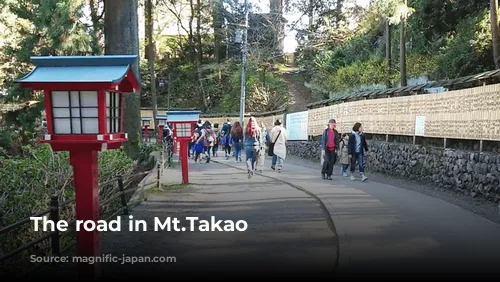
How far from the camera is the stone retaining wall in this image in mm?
9891

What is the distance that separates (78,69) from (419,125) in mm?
10860

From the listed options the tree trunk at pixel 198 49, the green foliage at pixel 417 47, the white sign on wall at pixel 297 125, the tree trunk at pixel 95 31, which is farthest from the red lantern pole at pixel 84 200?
the tree trunk at pixel 198 49

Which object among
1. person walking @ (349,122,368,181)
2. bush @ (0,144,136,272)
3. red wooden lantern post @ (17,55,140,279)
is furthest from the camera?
person walking @ (349,122,368,181)

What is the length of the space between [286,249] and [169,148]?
1522 centimetres

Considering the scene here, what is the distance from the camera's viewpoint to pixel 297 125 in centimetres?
2727

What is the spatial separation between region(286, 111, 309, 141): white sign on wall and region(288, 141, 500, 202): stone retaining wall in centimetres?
855

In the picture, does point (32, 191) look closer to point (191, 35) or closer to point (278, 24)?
point (278, 24)

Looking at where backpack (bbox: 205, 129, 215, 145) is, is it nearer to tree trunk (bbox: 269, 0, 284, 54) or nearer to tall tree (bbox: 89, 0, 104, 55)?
tall tree (bbox: 89, 0, 104, 55)

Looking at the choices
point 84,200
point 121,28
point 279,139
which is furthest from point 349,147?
point 84,200

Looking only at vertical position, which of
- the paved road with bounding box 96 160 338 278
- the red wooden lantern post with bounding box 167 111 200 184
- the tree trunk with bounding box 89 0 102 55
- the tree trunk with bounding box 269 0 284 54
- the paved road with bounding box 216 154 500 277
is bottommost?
the paved road with bounding box 96 160 338 278

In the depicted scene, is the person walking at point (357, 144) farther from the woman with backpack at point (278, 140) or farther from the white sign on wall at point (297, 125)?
the white sign on wall at point (297, 125)

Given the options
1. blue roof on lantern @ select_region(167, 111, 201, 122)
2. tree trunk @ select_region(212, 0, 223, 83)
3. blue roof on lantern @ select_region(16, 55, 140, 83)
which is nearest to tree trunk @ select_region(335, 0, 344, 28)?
tree trunk @ select_region(212, 0, 223, 83)

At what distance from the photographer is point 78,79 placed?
4.69m

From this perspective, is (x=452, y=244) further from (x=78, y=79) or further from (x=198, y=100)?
(x=198, y=100)
